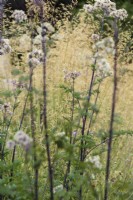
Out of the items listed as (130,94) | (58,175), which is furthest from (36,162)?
(130,94)

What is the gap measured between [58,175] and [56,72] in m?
2.58

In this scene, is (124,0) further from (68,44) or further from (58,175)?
(58,175)

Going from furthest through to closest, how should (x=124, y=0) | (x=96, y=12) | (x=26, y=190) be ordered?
(x=124, y=0) < (x=96, y=12) < (x=26, y=190)

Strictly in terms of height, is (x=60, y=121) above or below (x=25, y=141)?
below

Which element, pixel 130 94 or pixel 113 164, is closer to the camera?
pixel 113 164

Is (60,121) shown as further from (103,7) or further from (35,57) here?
(35,57)

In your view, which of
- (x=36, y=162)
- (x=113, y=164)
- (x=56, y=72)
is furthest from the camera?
(x=56, y=72)

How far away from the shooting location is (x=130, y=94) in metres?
5.90

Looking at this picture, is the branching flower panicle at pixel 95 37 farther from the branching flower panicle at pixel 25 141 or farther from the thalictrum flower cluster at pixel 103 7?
the branching flower panicle at pixel 25 141

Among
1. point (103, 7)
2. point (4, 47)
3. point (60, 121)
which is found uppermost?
point (103, 7)

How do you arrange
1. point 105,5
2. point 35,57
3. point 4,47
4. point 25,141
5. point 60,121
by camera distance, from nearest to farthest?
1. point 25,141
2. point 35,57
3. point 4,47
4. point 105,5
5. point 60,121

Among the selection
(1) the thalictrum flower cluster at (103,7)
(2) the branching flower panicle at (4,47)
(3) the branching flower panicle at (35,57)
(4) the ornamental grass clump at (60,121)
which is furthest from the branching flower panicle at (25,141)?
(1) the thalictrum flower cluster at (103,7)

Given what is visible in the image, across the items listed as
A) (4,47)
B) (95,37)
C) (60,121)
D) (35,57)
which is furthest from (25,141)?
(60,121)

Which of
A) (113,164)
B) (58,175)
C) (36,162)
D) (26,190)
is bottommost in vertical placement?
(113,164)
